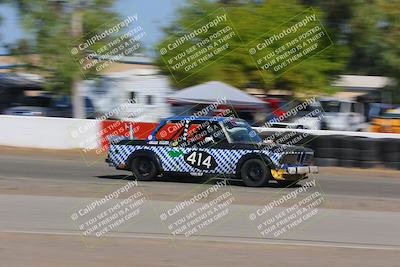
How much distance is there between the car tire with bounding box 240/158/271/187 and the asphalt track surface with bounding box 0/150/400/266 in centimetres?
23

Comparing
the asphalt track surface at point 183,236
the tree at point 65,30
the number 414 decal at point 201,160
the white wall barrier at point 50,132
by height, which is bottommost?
the asphalt track surface at point 183,236

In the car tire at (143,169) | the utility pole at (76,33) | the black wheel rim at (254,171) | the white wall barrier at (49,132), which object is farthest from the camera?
A: the utility pole at (76,33)

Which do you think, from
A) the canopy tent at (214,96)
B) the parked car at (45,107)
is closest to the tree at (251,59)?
the canopy tent at (214,96)

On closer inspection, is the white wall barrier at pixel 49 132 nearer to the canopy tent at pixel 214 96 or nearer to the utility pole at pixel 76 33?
the canopy tent at pixel 214 96

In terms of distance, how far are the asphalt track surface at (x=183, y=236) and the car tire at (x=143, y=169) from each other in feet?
0.67

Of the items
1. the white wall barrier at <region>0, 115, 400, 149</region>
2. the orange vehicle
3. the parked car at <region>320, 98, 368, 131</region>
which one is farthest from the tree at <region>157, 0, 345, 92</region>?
the white wall barrier at <region>0, 115, 400, 149</region>

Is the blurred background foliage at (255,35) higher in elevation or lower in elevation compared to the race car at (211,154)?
higher

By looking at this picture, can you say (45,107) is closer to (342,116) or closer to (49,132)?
(49,132)

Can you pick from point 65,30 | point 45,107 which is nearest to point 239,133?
point 65,30

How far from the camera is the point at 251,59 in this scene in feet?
109

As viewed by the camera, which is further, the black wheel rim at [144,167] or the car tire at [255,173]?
the black wheel rim at [144,167]

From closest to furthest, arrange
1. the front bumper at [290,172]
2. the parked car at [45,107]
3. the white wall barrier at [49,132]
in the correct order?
1. the front bumper at [290,172]
2. the white wall barrier at [49,132]
3. the parked car at [45,107]

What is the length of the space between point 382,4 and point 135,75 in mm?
11816

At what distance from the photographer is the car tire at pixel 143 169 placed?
49.6 ft
